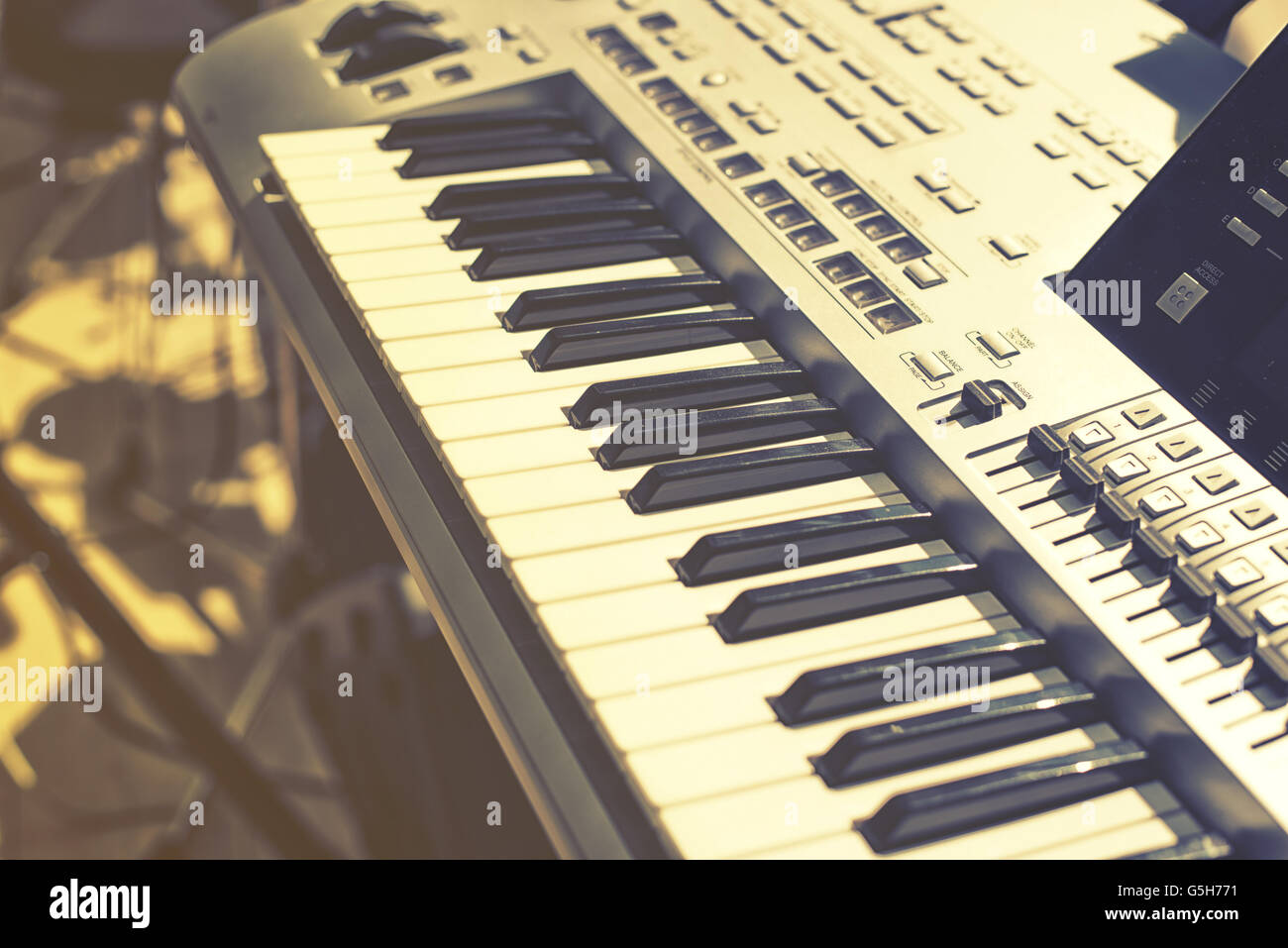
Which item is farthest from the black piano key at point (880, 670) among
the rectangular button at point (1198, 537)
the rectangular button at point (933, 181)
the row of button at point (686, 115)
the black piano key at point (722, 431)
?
the row of button at point (686, 115)

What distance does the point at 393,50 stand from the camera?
113cm

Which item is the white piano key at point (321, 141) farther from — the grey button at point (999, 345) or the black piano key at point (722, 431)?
the grey button at point (999, 345)

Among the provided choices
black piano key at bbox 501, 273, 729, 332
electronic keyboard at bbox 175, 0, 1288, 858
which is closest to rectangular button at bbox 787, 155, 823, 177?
electronic keyboard at bbox 175, 0, 1288, 858

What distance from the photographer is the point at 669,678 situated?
2.18ft

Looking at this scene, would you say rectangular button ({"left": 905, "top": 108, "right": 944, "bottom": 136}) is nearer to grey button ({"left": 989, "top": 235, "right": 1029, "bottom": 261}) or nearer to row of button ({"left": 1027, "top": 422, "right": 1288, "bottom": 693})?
grey button ({"left": 989, "top": 235, "right": 1029, "bottom": 261})

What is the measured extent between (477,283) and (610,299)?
0.12 meters

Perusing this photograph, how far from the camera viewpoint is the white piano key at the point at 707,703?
635 mm

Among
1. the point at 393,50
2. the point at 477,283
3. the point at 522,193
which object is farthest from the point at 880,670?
the point at 393,50

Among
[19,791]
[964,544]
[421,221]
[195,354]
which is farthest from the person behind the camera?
[195,354]

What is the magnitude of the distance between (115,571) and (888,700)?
6.00 feet

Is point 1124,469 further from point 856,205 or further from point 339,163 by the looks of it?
point 339,163

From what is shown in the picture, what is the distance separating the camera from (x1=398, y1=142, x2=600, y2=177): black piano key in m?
1.07
